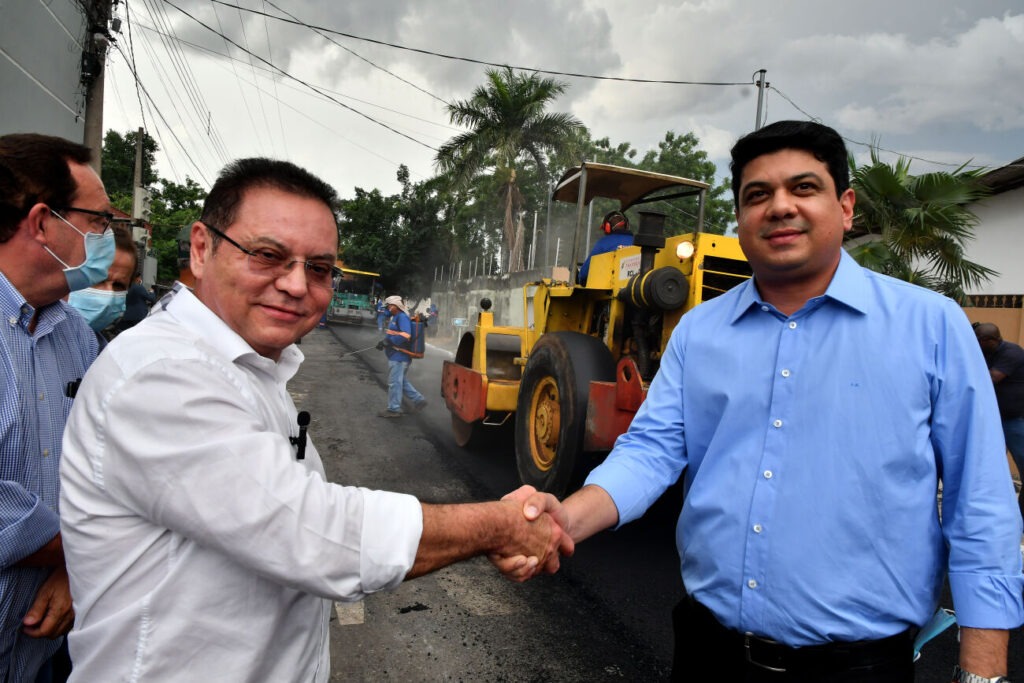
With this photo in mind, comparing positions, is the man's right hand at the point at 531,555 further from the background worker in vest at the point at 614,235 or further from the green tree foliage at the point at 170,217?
the green tree foliage at the point at 170,217

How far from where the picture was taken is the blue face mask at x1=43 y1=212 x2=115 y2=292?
6.55 ft

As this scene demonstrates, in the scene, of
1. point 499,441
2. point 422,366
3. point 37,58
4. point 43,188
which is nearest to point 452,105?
point 422,366

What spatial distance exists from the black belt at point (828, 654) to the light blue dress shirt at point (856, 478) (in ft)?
0.08

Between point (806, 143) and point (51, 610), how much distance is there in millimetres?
2437

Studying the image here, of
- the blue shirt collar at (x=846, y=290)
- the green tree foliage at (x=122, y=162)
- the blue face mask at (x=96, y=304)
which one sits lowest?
the blue face mask at (x=96, y=304)

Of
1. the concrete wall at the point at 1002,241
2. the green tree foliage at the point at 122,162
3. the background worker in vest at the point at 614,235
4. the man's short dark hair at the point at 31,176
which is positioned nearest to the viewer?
the man's short dark hair at the point at 31,176

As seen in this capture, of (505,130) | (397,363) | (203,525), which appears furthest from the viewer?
(505,130)

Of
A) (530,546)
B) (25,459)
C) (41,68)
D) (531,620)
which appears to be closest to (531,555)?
(530,546)

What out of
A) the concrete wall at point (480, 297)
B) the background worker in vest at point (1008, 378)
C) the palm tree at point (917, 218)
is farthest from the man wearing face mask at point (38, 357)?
the concrete wall at point (480, 297)

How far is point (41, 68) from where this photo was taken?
25.9 ft

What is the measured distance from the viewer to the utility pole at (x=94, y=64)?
370 inches

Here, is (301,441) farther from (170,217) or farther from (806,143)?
(170,217)

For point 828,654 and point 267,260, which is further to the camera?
point 828,654

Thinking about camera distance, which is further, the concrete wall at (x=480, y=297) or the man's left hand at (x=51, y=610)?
the concrete wall at (x=480, y=297)
